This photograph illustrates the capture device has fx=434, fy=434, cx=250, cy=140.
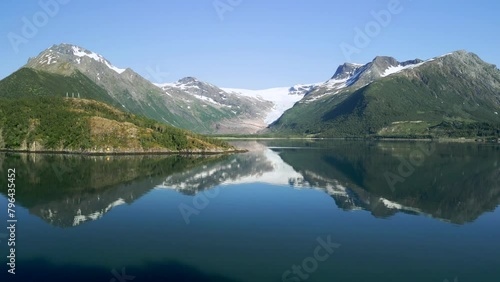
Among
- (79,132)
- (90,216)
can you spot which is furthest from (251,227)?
(79,132)

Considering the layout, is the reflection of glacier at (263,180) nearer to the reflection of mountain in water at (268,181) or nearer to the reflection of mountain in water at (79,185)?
the reflection of mountain in water at (268,181)

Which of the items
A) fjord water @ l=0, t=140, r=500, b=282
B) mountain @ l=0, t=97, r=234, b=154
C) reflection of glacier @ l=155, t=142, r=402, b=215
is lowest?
fjord water @ l=0, t=140, r=500, b=282

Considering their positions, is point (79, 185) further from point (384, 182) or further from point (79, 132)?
point (79, 132)

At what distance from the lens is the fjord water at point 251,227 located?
36656mm

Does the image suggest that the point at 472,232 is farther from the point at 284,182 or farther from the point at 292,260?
the point at 284,182

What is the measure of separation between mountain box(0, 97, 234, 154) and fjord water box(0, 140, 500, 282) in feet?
204

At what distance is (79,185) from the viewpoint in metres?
80.3

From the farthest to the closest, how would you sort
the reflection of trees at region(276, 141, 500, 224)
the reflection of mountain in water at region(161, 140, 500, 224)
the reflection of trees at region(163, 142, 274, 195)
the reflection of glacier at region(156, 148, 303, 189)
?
the reflection of glacier at region(156, 148, 303, 189)
the reflection of trees at region(163, 142, 274, 195)
the reflection of mountain in water at region(161, 140, 500, 224)
the reflection of trees at region(276, 141, 500, 224)

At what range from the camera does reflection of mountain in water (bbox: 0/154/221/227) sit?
194ft

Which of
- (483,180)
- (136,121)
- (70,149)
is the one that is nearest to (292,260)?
(483,180)

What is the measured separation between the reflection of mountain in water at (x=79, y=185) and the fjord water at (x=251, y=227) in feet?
1.02

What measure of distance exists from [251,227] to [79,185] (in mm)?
42885

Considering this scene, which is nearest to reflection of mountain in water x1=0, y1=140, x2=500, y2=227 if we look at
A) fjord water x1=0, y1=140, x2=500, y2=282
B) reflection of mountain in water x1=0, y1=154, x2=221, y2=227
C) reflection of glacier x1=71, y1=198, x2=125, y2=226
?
reflection of mountain in water x1=0, y1=154, x2=221, y2=227

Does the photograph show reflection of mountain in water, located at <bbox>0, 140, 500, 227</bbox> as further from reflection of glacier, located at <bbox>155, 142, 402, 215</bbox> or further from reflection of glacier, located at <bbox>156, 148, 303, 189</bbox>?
reflection of glacier, located at <bbox>155, 142, 402, 215</bbox>
